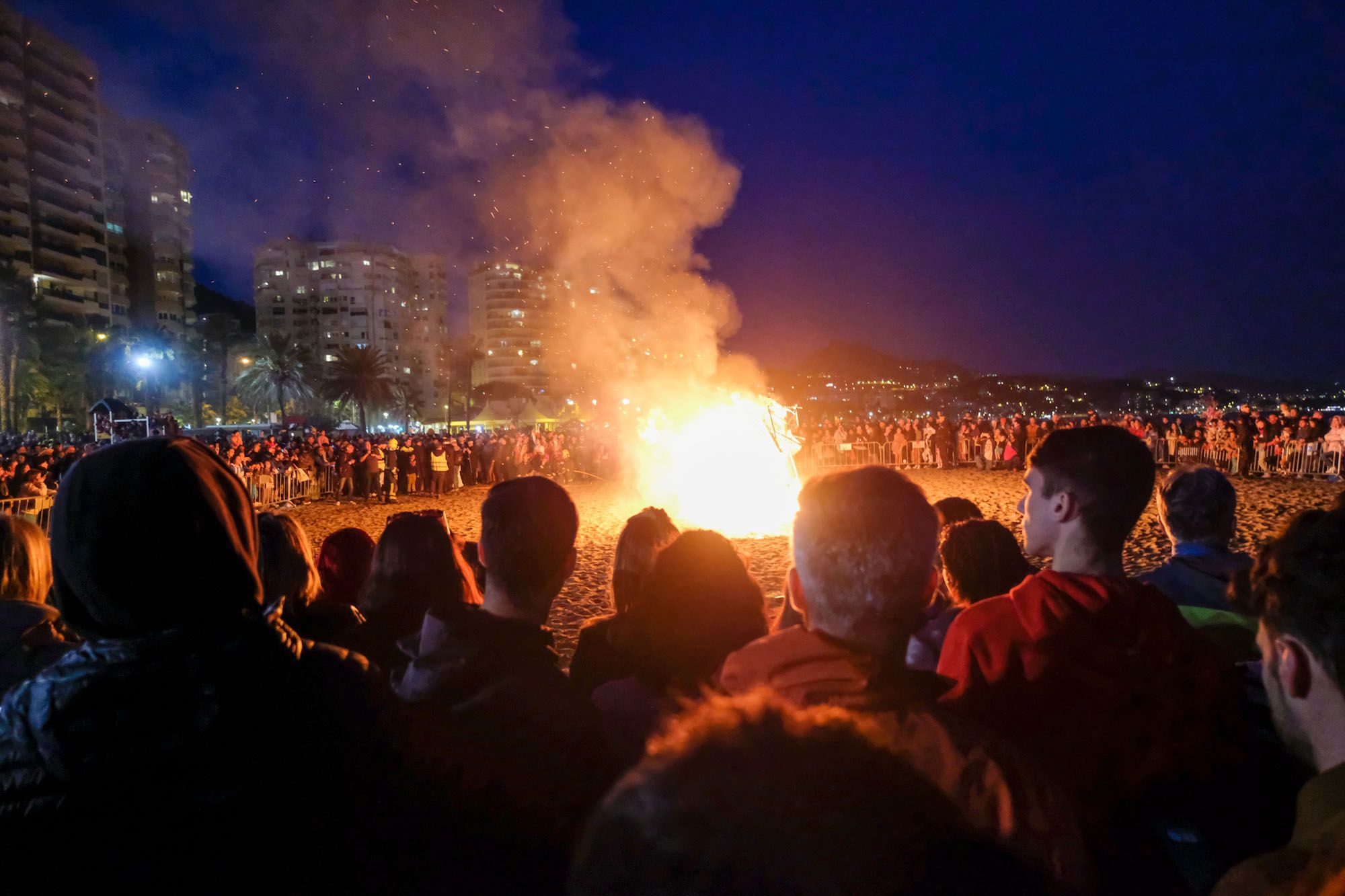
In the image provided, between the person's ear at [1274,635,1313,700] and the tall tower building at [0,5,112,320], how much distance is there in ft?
309

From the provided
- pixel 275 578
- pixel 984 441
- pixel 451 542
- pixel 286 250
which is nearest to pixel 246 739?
pixel 275 578

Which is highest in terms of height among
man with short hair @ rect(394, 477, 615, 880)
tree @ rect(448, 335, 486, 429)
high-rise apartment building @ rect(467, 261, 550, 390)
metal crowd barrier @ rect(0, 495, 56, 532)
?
high-rise apartment building @ rect(467, 261, 550, 390)

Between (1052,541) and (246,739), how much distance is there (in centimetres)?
252

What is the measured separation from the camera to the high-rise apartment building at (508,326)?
14488 cm

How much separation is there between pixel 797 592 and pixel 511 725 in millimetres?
854

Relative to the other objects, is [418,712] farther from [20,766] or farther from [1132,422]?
[1132,422]

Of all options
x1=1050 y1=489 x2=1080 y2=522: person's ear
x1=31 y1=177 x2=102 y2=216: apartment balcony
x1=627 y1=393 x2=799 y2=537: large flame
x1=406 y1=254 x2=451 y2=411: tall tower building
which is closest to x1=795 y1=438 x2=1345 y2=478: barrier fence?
x1=627 y1=393 x2=799 y2=537: large flame

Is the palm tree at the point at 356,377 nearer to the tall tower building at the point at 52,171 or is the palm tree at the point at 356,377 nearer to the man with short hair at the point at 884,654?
the tall tower building at the point at 52,171

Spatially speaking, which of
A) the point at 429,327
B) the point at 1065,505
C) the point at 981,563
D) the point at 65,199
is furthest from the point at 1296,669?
the point at 429,327

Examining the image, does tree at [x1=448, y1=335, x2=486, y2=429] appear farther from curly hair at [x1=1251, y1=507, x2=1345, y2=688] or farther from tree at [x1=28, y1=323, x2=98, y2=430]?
curly hair at [x1=1251, y1=507, x2=1345, y2=688]

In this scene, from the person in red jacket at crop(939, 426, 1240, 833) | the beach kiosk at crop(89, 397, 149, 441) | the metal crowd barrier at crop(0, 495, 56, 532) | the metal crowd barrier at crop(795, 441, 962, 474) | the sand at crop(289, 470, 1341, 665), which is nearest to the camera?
the person in red jacket at crop(939, 426, 1240, 833)

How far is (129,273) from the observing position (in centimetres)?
9281

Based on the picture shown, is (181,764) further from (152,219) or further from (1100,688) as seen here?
(152,219)

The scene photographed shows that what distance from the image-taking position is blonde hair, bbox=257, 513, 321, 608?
130 inches
